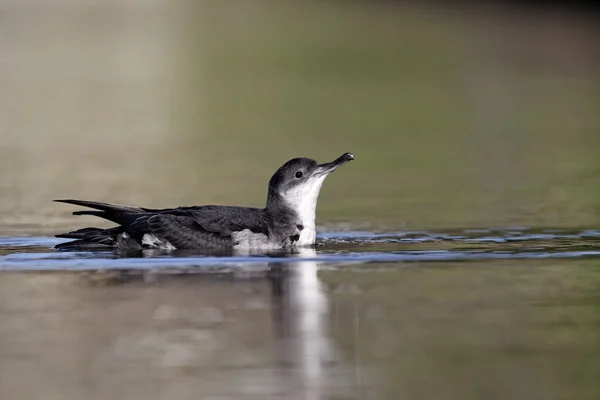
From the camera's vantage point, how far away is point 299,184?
13.1 meters

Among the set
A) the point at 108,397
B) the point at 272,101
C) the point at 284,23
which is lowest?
the point at 108,397

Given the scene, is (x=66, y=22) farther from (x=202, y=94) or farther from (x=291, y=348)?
(x=291, y=348)

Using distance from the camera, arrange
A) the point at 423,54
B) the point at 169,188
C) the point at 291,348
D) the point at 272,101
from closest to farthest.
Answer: the point at 291,348
the point at 169,188
the point at 272,101
the point at 423,54

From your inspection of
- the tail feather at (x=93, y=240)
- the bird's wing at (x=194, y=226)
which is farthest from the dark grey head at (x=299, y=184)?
the tail feather at (x=93, y=240)

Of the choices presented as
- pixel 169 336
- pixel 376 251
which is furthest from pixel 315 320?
pixel 376 251

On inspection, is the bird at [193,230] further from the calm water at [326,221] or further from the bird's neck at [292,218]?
the calm water at [326,221]

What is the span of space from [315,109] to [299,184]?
1660 cm

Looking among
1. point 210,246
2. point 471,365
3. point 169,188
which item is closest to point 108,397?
point 471,365

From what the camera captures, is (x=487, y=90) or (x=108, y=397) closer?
(x=108, y=397)

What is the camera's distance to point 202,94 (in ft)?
112

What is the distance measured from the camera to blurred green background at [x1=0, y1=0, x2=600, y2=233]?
17234 mm

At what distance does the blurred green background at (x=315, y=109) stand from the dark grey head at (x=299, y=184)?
1382mm

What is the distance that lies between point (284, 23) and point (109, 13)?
995 cm

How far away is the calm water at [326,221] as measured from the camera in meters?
8.20
